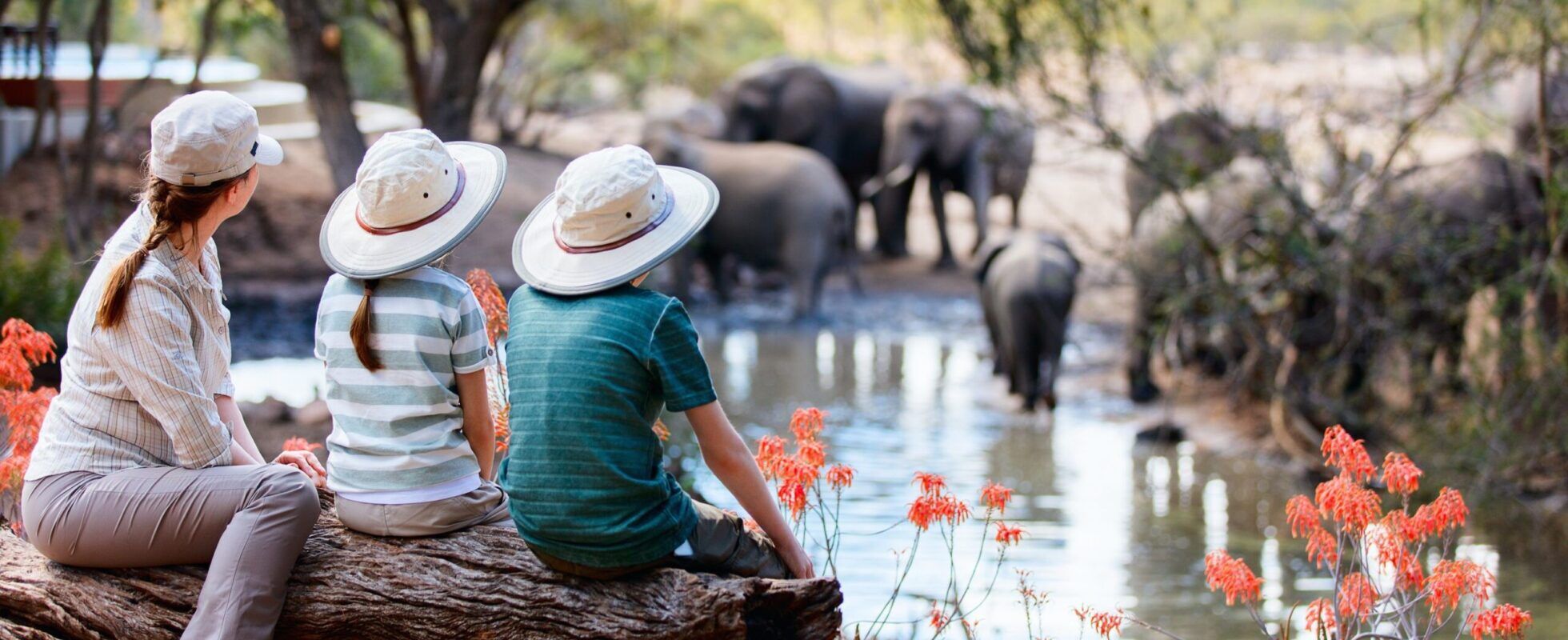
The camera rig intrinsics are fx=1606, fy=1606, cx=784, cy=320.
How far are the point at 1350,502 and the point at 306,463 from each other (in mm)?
2467

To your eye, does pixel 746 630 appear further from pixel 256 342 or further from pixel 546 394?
pixel 256 342

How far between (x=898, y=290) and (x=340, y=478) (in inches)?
538

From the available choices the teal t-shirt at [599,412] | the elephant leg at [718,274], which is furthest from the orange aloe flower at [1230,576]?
the elephant leg at [718,274]

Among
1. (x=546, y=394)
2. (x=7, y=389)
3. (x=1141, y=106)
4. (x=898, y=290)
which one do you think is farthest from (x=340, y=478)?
(x=1141, y=106)

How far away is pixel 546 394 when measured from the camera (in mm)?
3223

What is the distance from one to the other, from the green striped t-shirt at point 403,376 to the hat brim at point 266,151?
0.32 metres

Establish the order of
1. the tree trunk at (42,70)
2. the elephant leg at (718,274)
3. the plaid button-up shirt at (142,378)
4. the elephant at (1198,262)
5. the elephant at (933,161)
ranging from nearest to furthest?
1. the plaid button-up shirt at (142,378)
2. the elephant at (1198,262)
3. the tree trunk at (42,70)
4. the elephant leg at (718,274)
5. the elephant at (933,161)

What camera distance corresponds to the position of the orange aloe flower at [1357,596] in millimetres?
3969

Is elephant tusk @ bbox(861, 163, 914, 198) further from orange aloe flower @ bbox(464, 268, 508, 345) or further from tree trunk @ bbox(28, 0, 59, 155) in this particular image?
orange aloe flower @ bbox(464, 268, 508, 345)

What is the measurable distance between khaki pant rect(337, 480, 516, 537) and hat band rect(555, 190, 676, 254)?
2.01 feet

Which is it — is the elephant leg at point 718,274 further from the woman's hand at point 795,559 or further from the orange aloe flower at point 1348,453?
the woman's hand at point 795,559

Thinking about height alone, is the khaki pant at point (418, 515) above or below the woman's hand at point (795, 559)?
above

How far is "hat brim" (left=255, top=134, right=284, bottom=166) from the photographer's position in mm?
3502

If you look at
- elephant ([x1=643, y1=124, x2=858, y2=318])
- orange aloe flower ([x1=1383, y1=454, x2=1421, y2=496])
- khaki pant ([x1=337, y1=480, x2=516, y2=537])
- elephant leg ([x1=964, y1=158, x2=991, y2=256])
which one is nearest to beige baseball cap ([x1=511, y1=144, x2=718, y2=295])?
khaki pant ([x1=337, y1=480, x2=516, y2=537])
